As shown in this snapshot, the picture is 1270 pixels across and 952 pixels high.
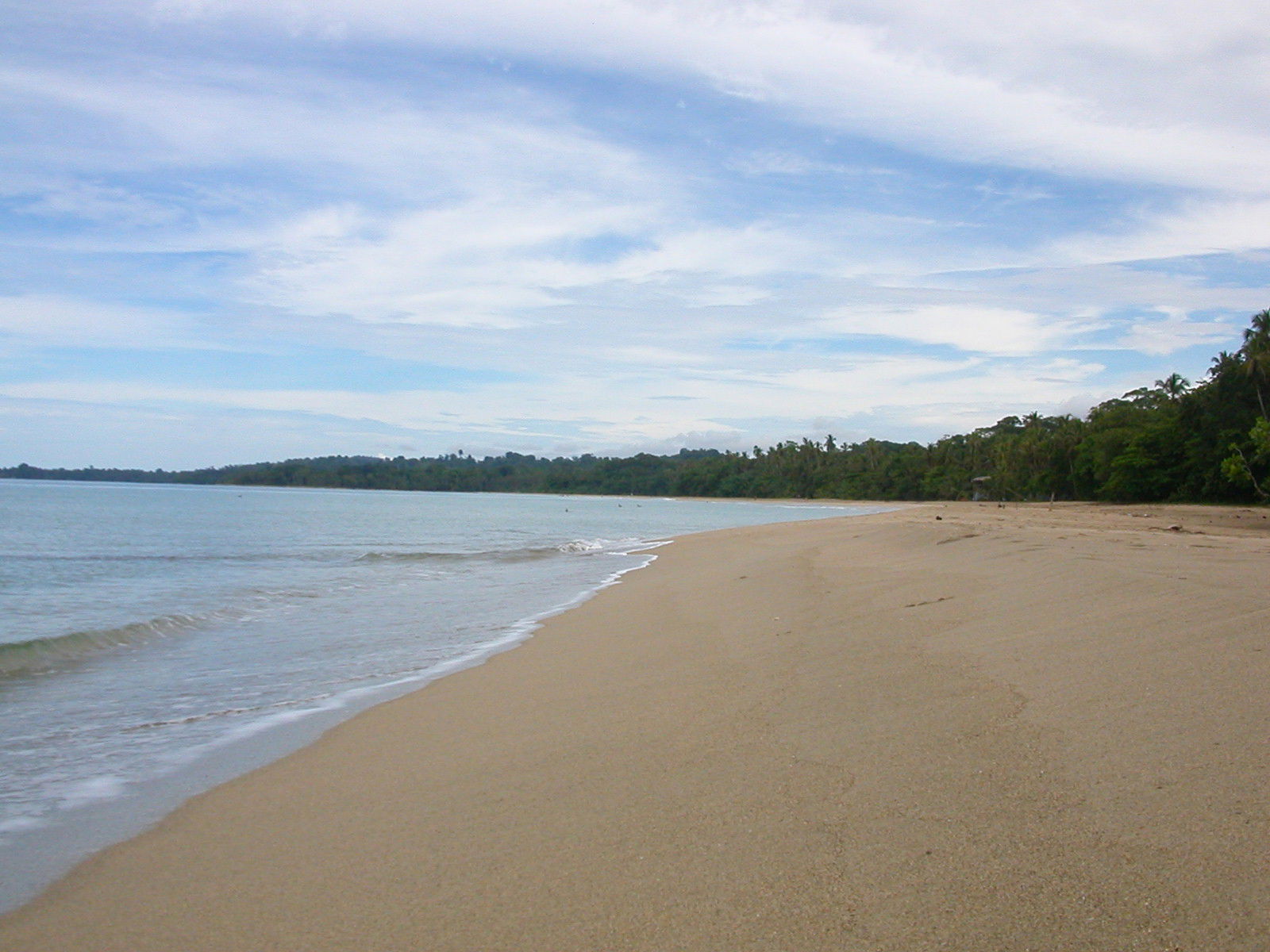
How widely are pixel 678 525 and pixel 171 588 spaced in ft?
122

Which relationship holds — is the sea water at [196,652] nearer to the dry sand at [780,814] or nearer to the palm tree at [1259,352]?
the dry sand at [780,814]

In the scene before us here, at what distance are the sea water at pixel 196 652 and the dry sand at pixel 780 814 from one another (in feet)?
2.24

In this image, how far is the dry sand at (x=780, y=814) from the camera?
3.19 m

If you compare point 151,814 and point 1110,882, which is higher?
point 1110,882

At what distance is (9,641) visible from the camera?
38.7 ft

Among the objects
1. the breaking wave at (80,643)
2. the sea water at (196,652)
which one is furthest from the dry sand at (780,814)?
→ the breaking wave at (80,643)

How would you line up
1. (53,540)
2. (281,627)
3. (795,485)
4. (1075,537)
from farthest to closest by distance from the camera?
(795,485) → (53,540) → (1075,537) → (281,627)

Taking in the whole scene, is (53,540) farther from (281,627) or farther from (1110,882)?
(1110,882)

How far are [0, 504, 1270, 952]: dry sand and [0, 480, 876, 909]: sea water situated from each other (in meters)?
0.68

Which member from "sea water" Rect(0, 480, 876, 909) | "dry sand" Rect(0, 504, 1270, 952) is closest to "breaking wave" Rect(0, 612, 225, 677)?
"sea water" Rect(0, 480, 876, 909)

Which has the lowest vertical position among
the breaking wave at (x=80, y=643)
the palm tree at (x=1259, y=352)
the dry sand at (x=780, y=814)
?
the breaking wave at (x=80, y=643)

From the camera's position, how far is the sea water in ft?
18.6

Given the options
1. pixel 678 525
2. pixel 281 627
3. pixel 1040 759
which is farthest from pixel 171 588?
pixel 678 525

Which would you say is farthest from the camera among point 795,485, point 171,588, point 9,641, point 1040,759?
point 795,485
